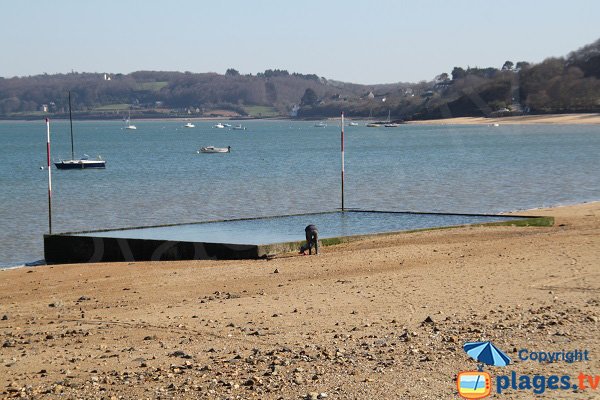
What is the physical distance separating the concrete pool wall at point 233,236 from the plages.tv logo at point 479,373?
9760mm

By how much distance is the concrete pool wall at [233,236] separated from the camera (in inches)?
800

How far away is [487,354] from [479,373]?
0.59 m

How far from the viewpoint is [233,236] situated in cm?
2216

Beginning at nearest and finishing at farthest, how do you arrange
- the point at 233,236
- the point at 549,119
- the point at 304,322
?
the point at 304,322
the point at 233,236
the point at 549,119

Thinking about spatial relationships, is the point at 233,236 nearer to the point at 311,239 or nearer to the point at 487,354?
the point at 311,239

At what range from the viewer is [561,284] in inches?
571

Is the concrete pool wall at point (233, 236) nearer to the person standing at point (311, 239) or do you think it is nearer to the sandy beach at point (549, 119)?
the person standing at point (311, 239)

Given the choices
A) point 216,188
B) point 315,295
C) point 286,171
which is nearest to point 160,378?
point 315,295

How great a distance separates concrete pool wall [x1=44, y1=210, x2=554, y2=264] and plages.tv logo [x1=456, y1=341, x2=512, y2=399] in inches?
384
